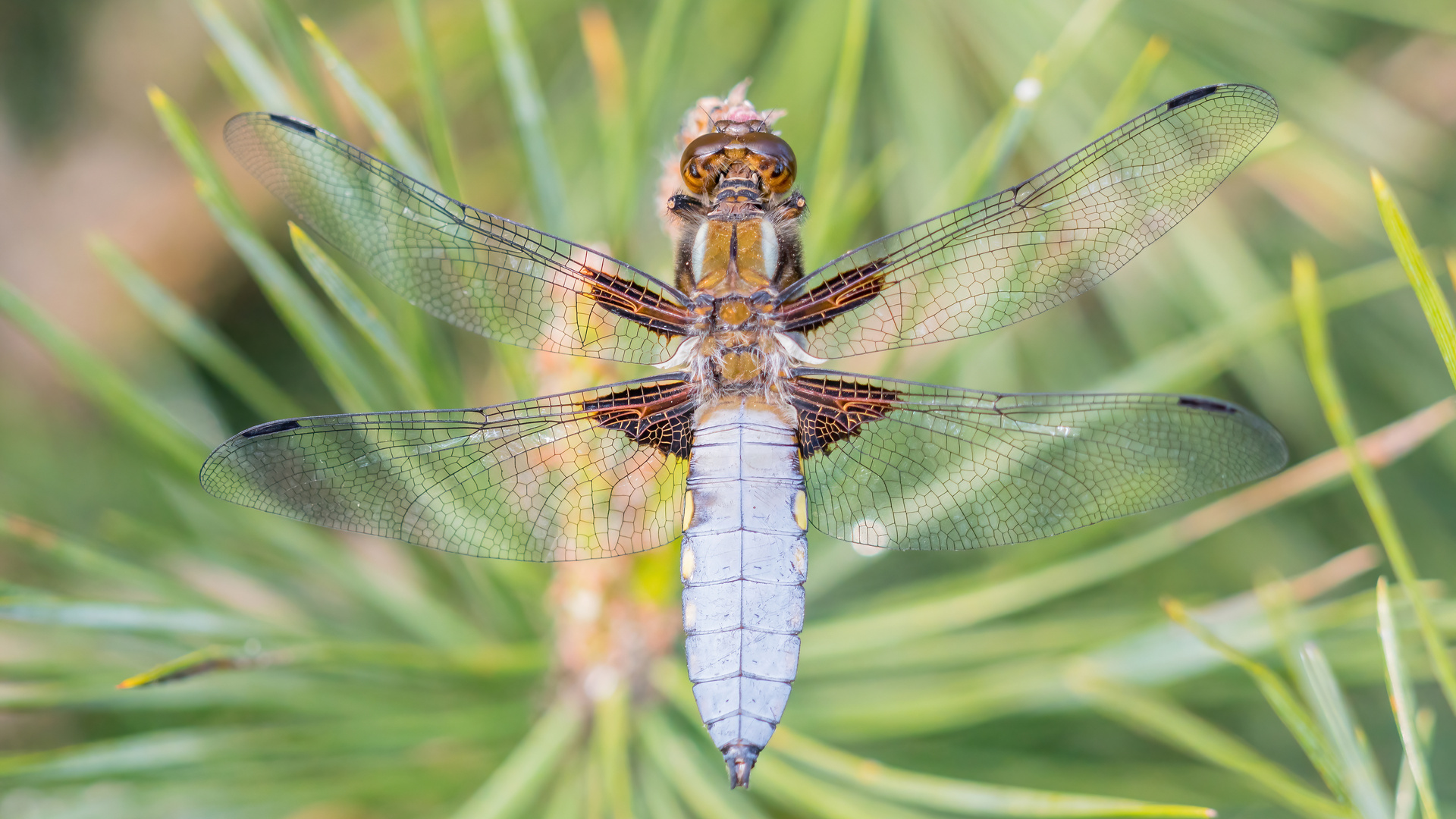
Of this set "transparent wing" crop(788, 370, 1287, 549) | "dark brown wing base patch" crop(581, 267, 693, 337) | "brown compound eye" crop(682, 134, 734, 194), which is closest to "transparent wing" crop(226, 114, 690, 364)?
"dark brown wing base patch" crop(581, 267, 693, 337)

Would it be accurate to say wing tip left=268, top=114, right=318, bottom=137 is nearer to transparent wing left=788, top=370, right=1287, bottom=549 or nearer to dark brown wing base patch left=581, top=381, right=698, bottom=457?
dark brown wing base patch left=581, top=381, right=698, bottom=457

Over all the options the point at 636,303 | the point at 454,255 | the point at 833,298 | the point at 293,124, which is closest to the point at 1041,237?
the point at 833,298

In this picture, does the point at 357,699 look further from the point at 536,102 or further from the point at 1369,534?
the point at 1369,534

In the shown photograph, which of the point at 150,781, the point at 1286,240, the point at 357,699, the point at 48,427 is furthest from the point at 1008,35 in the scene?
the point at 48,427

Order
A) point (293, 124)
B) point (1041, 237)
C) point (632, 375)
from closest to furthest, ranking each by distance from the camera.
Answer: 1. point (293, 124)
2. point (1041, 237)
3. point (632, 375)

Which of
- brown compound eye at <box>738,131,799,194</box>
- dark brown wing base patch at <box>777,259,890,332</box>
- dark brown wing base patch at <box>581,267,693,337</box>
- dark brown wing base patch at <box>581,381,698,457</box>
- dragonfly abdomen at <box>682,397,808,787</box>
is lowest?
dragonfly abdomen at <box>682,397,808,787</box>

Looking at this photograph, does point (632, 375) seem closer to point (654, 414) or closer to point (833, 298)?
point (654, 414)

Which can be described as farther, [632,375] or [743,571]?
→ [632,375]

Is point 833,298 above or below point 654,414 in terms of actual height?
above

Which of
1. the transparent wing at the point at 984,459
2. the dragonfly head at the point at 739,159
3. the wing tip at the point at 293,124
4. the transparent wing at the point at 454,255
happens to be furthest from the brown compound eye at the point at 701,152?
the wing tip at the point at 293,124
